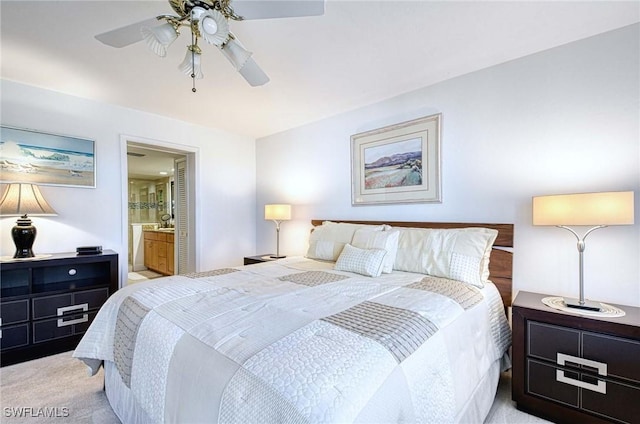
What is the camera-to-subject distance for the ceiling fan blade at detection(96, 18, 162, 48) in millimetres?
1496

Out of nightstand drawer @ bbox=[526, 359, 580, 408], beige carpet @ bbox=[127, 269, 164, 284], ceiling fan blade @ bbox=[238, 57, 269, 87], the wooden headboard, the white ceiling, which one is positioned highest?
the white ceiling

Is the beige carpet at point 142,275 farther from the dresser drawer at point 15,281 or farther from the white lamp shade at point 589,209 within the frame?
the white lamp shade at point 589,209

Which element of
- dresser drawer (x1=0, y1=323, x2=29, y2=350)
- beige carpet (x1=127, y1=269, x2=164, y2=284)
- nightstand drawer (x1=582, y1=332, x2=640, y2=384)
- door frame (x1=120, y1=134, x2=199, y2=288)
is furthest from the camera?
beige carpet (x1=127, y1=269, x2=164, y2=284)

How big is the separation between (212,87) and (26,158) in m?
1.86

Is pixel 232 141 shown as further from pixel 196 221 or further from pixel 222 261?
pixel 222 261

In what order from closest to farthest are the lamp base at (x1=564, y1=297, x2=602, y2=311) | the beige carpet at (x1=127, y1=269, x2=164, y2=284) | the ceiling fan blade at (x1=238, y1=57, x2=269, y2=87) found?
1. the lamp base at (x1=564, y1=297, x2=602, y2=311)
2. the ceiling fan blade at (x1=238, y1=57, x2=269, y2=87)
3. the beige carpet at (x1=127, y1=269, x2=164, y2=284)

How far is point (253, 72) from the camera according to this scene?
1920 millimetres

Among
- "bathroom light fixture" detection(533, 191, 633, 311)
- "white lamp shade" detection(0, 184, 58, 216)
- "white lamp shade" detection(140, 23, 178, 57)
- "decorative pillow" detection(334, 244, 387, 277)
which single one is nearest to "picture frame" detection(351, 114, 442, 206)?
"decorative pillow" detection(334, 244, 387, 277)

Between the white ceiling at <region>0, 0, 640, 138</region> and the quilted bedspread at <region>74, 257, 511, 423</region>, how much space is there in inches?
66.6

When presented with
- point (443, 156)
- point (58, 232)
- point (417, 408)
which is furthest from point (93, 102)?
point (417, 408)

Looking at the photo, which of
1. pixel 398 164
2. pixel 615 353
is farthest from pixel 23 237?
pixel 615 353

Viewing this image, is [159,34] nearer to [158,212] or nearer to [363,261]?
[363,261]

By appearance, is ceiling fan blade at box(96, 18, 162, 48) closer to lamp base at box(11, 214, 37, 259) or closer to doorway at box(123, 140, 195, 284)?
lamp base at box(11, 214, 37, 259)

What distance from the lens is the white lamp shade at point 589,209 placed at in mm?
1585
